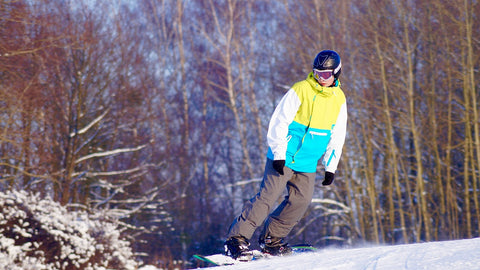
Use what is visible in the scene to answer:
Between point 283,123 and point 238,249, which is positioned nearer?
point 283,123

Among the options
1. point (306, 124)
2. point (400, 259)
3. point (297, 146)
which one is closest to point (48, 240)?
point (297, 146)

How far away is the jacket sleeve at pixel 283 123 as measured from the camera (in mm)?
3785

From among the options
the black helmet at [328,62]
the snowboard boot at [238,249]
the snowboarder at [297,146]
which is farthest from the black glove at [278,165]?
the black helmet at [328,62]

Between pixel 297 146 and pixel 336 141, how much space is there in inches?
13.3

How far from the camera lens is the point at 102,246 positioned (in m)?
11.6

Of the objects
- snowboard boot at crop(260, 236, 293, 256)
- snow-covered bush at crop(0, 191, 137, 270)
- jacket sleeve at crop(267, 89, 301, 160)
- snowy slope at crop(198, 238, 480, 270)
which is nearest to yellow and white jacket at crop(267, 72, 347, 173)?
jacket sleeve at crop(267, 89, 301, 160)

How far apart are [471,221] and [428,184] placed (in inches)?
70.9

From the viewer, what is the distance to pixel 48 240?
434 inches

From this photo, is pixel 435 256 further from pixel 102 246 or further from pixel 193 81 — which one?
pixel 193 81

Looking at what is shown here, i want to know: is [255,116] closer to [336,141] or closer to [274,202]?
[336,141]

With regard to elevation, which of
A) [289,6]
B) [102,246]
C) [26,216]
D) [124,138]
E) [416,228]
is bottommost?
[416,228]

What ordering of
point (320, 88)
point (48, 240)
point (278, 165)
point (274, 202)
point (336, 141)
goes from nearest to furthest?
point (278, 165), point (320, 88), point (274, 202), point (336, 141), point (48, 240)

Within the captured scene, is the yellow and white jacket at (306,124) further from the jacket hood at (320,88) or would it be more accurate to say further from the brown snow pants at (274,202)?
the brown snow pants at (274,202)

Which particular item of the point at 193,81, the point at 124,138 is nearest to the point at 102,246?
the point at 124,138
